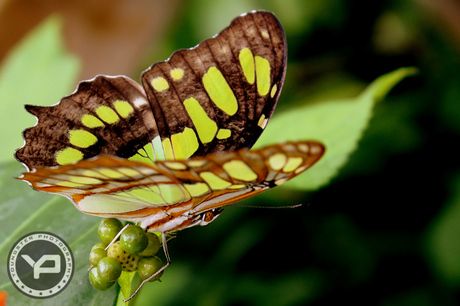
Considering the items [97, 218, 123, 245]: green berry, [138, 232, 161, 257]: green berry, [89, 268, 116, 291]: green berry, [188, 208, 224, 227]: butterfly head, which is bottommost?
[188, 208, 224, 227]: butterfly head

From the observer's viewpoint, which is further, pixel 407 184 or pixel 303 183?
pixel 407 184

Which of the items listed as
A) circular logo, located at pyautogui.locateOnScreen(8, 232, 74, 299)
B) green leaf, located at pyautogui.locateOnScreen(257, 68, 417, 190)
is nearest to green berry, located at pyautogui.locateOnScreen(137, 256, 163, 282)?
circular logo, located at pyautogui.locateOnScreen(8, 232, 74, 299)

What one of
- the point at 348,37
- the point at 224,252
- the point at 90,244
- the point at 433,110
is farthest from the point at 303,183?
the point at 348,37

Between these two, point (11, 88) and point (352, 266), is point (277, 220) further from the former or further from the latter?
point (11, 88)

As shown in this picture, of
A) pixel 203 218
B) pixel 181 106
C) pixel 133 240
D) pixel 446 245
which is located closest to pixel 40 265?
pixel 133 240

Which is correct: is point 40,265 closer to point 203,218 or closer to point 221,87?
point 203,218

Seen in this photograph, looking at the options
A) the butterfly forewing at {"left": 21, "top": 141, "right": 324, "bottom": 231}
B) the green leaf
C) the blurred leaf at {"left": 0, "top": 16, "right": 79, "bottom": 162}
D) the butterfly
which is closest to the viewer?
the butterfly forewing at {"left": 21, "top": 141, "right": 324, "bottom": 231}

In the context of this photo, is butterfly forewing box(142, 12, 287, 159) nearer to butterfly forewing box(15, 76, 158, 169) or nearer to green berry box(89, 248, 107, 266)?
butterfly forewing box(15, 76, 158, 169)
